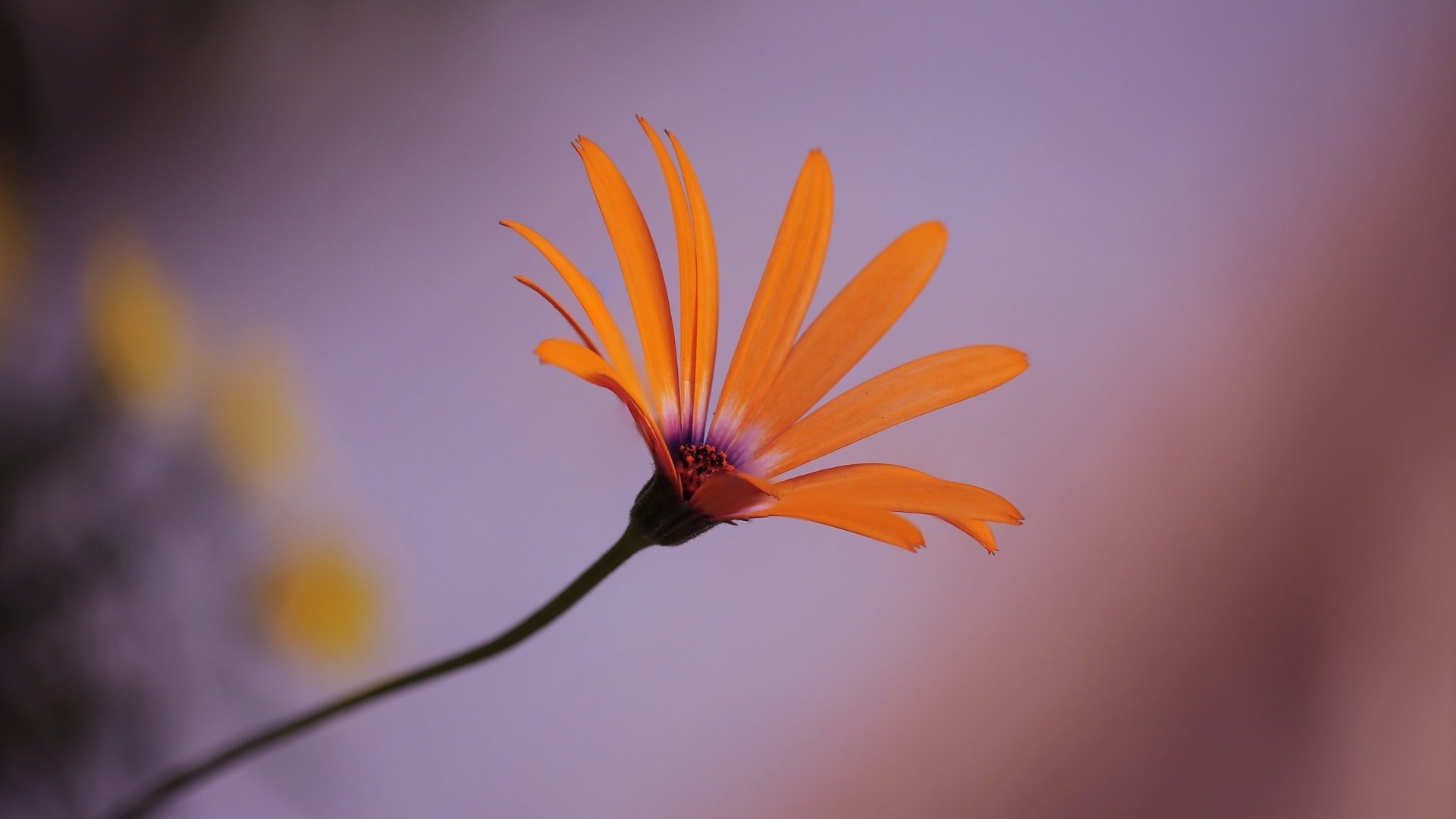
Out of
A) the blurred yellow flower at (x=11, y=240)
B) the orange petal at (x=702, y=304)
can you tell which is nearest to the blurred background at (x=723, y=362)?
the blurred yellow flower at (x=11, y=240)

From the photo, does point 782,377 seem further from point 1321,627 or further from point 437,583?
point 1321,627

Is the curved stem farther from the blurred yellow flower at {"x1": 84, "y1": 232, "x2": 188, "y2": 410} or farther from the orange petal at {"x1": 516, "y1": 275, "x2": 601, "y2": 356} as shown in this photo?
the blurred yellow flower at {"x1": 84, "y1": 232, "x2": 188, "y2": 410}

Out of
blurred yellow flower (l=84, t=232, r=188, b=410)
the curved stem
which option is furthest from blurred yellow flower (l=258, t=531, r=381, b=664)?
the curved stem

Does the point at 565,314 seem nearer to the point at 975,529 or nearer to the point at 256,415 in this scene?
the point at 975,529

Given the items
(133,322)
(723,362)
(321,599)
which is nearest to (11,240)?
(133,322)

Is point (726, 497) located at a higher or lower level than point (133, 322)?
lower

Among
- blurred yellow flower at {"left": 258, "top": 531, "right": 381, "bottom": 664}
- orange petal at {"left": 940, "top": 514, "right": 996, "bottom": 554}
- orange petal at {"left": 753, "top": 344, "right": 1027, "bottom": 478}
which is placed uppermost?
orange petal at {"left": 753, "top": 344, "right": 1027, "bottom": 478}
